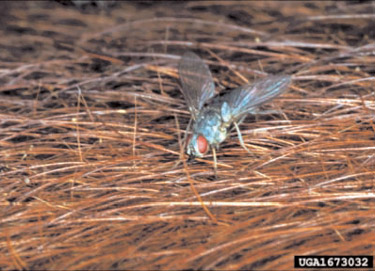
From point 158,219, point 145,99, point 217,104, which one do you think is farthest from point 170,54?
point 158,219

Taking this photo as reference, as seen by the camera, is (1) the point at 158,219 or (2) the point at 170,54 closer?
(1) the point at 158,219

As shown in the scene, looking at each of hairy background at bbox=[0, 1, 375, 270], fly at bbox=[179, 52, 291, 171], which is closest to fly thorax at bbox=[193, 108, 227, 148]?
fly at bbox=[179, 52, 291, 171]

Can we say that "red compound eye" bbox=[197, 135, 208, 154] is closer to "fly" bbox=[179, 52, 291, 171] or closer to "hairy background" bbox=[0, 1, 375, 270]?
"fly" bbox=[179, 52, 291, 171]

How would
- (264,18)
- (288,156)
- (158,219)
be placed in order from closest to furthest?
(158,219)
(288,156)
(264,18)

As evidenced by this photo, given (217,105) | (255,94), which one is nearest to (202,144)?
(217,105)

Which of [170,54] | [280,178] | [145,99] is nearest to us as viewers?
[280,178]

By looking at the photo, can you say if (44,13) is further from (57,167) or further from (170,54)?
(57,167)
